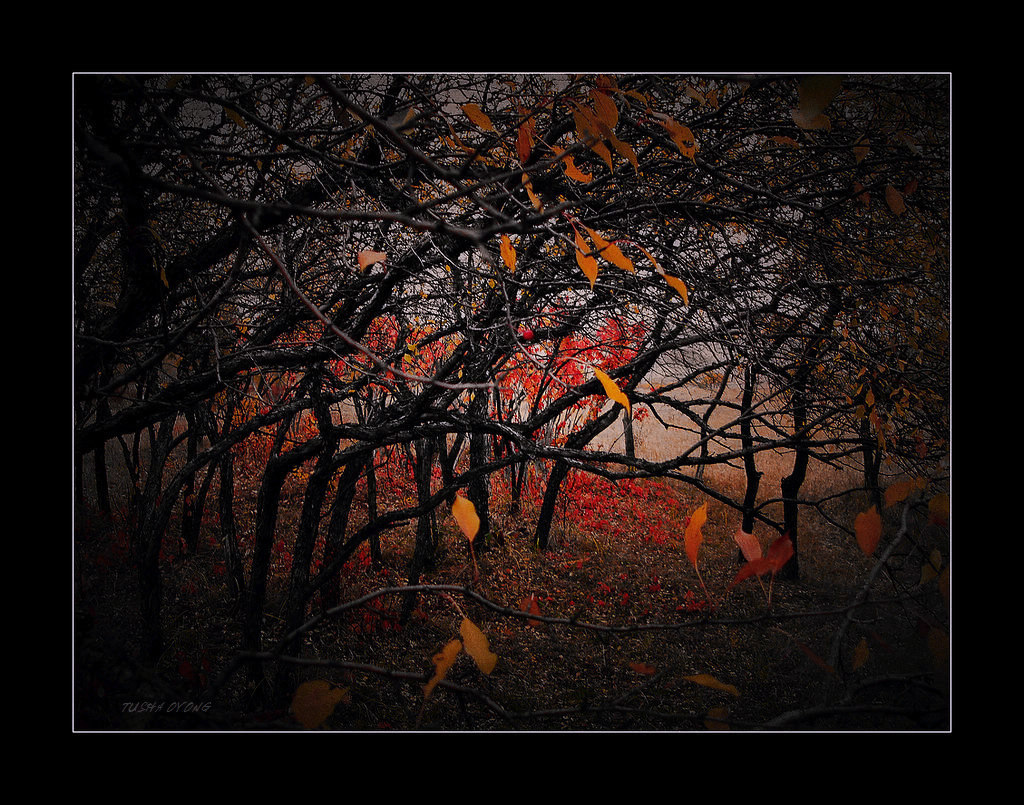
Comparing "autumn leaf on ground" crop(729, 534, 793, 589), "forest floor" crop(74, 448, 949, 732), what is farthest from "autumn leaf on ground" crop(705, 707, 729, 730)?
"autumn leaf on ground" crop(729, 534, 793, 589)

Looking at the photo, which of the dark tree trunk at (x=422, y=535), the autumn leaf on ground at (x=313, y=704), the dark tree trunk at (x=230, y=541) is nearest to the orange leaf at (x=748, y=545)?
the autumn leaf on ground at (x=313, y=704)

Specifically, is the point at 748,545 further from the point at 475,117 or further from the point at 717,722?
the point at 475,117

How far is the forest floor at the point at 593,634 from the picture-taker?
1.30 m

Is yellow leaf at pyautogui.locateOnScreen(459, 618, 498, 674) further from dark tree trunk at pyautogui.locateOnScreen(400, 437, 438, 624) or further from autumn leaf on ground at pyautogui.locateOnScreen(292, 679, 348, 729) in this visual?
dark tree trunk at pyautogui.locateOnScreen(400, 437, 438, 624)

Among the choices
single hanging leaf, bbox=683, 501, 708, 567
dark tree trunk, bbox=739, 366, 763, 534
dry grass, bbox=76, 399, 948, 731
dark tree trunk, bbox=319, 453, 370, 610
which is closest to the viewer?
single hanging leaf, bbox=683, 501, 708, 567

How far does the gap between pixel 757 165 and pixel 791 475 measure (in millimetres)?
1185

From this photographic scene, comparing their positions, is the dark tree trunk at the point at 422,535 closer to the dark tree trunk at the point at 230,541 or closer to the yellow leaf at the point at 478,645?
the dark tree trunk at the point at 230,541

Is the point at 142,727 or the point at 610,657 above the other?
the point at 142,727

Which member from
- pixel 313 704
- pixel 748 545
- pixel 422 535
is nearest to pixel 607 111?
pixel 748 545

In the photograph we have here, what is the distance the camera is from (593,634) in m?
2.28

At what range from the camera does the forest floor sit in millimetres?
1303

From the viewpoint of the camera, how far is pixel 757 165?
1684 mm
